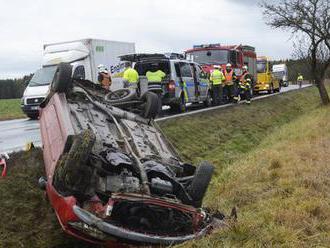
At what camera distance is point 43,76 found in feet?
61.0

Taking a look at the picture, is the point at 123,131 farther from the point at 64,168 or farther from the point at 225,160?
the point at 225,160

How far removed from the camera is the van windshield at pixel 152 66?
1576cm

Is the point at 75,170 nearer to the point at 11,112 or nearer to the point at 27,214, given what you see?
the point at 27,214

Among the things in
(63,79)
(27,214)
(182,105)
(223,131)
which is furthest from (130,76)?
(27,214)

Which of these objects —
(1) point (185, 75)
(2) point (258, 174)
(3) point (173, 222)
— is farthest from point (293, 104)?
(3) point (173, 222)

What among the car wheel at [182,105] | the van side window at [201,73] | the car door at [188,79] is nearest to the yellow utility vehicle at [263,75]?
the van side window at [201,73]

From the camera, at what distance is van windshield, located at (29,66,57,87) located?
1836 centimetres

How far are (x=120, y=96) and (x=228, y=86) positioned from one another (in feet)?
47.1

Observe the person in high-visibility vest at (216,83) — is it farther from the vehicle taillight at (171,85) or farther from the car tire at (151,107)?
the car tire at (151,107)

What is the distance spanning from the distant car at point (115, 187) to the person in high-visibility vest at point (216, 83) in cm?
1403

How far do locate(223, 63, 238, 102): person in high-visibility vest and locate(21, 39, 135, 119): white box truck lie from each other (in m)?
5.15

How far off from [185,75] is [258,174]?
30.0ft

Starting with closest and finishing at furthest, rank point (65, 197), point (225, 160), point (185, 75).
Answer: point (65, 197) → point (225, 160) → point (185, 75)

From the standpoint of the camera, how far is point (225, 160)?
11.9 m
